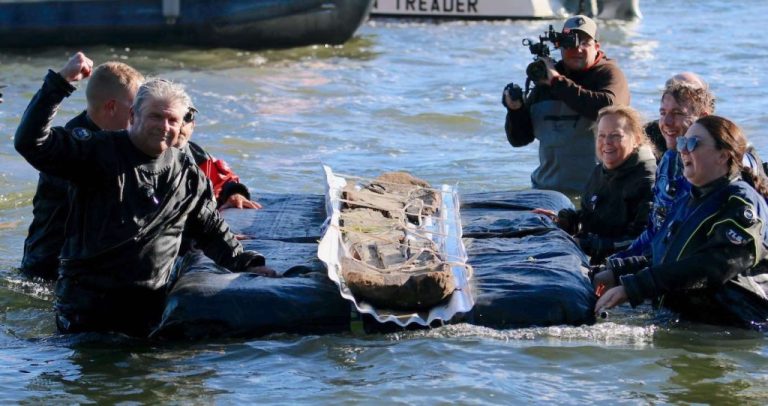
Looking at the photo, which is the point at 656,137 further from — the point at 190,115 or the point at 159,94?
the point at 159,94

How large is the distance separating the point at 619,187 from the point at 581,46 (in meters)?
1.84

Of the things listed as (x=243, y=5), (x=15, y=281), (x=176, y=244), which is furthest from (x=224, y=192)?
(x=243, y=5)

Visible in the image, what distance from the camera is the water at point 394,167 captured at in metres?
5.29

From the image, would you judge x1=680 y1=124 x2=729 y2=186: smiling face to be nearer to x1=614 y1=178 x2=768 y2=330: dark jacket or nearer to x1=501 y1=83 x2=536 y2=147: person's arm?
x1=614 y1=178 x2=768 y2=330: dark jacket

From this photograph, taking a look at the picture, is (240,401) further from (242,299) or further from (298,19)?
(298,19)

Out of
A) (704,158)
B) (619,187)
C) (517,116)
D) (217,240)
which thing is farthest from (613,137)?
(217,240)

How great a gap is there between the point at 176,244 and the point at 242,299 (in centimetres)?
38

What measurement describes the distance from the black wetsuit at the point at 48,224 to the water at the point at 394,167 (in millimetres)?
170

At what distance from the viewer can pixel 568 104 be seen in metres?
8.41

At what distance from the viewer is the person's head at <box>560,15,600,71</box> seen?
830 centimetres

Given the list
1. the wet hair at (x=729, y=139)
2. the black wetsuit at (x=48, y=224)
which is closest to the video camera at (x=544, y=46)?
the wet hair at (x=729, y=139)

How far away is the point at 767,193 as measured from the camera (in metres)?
5.72

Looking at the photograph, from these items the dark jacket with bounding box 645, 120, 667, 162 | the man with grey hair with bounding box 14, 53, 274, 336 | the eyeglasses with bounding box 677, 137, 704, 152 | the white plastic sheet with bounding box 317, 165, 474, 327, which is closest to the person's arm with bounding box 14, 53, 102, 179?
the man with grey hair with bounding box 14, 53, 274, 336

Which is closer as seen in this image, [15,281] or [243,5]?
[15,281]
